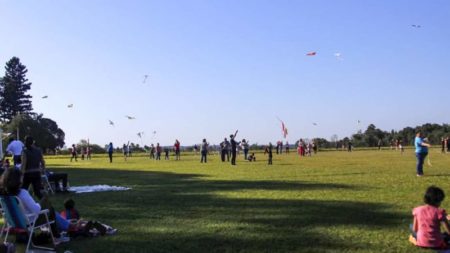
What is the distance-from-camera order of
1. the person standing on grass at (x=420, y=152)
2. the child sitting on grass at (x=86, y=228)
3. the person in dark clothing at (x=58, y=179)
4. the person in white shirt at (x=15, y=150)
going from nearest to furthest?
the child sitting on grass at (x=86, y=228), the person in dark clothing at (x=58, y=179), the person in white shirt at (x=15, y=150), the person standing on grass at (x=420, y=152)

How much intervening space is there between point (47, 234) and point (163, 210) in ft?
12.6

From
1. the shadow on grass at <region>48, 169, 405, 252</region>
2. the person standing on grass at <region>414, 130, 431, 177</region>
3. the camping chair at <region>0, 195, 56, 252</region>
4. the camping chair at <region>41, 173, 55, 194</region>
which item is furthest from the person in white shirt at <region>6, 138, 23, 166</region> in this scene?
the person standing on grass at <region>414, 130, 431, 177</region>

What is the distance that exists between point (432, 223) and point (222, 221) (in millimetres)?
4337

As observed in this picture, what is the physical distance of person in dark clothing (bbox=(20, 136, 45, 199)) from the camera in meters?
13.5

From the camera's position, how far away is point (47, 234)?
29.2 feet

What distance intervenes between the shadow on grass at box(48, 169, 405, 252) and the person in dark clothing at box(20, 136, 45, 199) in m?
1.39

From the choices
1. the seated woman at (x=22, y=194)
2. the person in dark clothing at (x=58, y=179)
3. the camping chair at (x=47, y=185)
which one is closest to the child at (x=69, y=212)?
the seated woman at (x=22, y=194)

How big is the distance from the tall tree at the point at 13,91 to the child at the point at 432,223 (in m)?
109

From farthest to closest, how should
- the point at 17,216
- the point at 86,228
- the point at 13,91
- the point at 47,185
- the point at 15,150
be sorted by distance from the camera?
the point at 13,91 → the point at 15,150 → the point at 47,185 → the point at 86,228 → the point at 17,216

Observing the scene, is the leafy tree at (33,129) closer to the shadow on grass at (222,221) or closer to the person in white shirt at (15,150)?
the person in white shirt at (15,150)

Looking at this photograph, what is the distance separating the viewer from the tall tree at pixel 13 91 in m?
109

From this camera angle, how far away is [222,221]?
10555 mm

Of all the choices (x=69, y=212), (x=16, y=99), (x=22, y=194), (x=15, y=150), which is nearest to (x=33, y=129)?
(x=16, y=99)

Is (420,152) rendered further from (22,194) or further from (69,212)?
(22,194)
